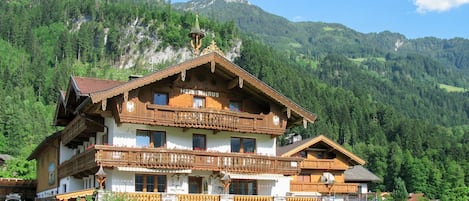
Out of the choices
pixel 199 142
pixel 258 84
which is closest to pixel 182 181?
pixel 199 142

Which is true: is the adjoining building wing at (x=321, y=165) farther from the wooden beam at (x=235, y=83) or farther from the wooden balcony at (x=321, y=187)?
the wooden beam at (x=235, y=83)

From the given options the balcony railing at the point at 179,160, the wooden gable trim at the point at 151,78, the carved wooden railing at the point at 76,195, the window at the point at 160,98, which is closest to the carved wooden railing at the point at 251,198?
the balcony railing at the point at 179,160

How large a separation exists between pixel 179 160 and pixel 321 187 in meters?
18.8

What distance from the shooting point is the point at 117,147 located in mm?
27094

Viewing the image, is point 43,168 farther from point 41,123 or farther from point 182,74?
point 41,123

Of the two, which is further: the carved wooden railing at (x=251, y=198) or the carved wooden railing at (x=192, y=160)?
the carved wooden railing at (x=251, y=198)

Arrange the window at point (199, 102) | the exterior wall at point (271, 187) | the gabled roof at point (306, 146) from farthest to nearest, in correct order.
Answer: the gabled roof at point (306, 146) → the exterior wall at point (271, 187) → the window at point (199, 102)

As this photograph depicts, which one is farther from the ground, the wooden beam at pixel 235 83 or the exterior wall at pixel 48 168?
→ the wooden beam at pixel 235 83

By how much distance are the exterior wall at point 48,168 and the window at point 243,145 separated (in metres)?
11.4

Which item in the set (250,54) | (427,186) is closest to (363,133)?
(250,54)

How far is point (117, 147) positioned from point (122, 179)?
192 centimetres

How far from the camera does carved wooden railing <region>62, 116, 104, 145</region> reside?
2958 centimetres

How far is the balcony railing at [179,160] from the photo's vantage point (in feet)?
88.8

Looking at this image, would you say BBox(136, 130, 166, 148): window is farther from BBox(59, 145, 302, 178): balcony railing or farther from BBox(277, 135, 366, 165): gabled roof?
BBox(277, 135, 366, 165): gabled roof
